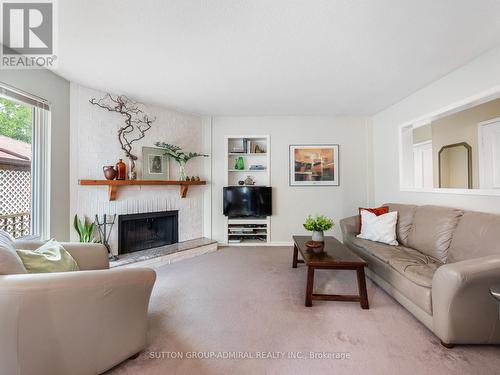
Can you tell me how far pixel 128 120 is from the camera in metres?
3.32

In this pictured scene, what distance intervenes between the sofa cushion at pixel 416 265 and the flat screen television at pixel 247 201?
221 centimetres

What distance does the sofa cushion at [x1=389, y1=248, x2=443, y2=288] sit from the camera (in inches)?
70.2

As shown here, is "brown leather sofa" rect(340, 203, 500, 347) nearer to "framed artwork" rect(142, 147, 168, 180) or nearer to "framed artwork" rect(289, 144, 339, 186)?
"framed artwork" rect(289, 144, 339, 186)

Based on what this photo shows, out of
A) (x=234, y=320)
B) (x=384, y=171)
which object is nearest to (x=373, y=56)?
(x=384, y=171)

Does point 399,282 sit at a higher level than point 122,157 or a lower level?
lower

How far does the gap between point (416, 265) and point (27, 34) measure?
3.95 meters

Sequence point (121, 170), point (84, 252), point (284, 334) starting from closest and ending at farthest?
point (284, 334)
point (84, 252)
point (121, 170)

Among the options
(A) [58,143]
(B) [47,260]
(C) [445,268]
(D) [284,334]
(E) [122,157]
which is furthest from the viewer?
(E) [122,157]

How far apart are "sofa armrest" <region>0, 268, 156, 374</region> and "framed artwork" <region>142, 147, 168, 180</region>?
2511mm

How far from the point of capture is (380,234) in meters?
2.82

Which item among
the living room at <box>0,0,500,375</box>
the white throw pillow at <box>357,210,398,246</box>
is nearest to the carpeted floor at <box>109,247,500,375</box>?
the living room at <box>0,0,500,375</box>

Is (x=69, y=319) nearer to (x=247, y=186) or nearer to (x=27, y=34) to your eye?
(x=27, y=34)

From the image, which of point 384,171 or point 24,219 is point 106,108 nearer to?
point 24,219

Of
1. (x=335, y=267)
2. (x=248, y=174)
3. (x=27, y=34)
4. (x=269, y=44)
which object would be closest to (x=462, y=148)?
(x=335, y=267)
